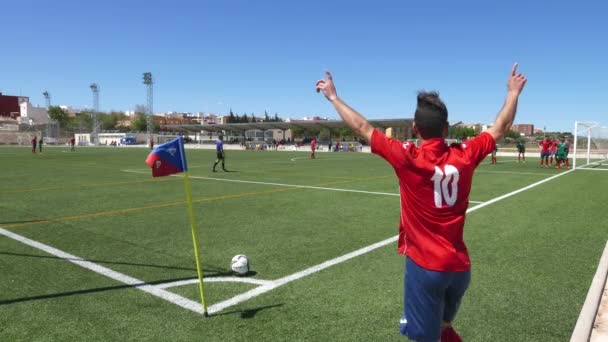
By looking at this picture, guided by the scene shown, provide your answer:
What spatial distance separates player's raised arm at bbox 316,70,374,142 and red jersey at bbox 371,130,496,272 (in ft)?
0.25

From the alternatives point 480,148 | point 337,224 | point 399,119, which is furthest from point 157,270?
point 399,119

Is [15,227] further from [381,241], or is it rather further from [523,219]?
[523,219]

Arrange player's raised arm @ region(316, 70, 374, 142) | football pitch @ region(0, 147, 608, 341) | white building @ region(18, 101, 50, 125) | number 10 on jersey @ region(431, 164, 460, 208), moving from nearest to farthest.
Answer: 1. number 10 on jersey @ region(431, 164, 460, 208)
2. player's raised arm @ region(316, 70, 374, 142)
3. football pitch @ region(0, 147, 608, 341)
4. white building @ region(18, 101, 50, 125)

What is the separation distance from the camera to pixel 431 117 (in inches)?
93.0

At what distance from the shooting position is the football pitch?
3918 millimetres

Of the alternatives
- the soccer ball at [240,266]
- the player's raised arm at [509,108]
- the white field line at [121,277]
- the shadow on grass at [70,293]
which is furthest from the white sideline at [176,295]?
the player's raised arm at [509,108]

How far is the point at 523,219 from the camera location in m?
9.09

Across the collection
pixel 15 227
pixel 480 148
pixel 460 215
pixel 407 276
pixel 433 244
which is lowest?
pixel 15 227

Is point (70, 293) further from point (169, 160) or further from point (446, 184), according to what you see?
point (446, 184)

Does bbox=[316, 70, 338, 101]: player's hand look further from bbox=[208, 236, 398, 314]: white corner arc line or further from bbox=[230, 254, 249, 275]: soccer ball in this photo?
bbox=[230, 254, 249, 275]: soccer ball

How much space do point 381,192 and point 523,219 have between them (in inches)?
198

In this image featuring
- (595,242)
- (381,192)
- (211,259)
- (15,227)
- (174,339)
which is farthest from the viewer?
(381,192)

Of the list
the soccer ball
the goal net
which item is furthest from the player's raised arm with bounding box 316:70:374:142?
the goal net

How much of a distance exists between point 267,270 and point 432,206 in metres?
3.59
